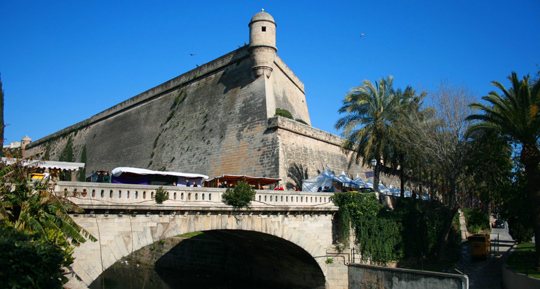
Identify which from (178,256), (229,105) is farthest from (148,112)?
(178,256)

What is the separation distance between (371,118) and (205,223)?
15796 mm

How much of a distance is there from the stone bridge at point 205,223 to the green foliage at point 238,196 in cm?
27

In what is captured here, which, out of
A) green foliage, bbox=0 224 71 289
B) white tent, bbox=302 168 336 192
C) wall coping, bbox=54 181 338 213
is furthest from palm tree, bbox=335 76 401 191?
green foliage, bbox=0 224 71 289

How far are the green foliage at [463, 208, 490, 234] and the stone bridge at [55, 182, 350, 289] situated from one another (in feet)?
76.7

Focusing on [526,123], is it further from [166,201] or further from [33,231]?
[33,231]

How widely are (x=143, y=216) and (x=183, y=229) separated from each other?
1821 millimetres

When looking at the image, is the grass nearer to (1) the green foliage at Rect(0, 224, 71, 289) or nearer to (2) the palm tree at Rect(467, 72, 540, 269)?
(2) the palm tree at Rect(467, 72, 540, 269)

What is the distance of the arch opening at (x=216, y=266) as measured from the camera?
26.0 m

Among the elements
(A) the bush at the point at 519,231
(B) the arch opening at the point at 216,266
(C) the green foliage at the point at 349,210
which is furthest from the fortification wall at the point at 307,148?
(A) the bush at the point at 519,231

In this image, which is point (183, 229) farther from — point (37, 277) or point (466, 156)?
point (466, 156)

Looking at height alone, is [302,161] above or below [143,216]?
above

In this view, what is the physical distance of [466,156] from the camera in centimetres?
2723

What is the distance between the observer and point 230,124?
35.1 meters

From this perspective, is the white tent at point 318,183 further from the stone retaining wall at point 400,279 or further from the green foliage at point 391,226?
the stone retaining wall at point 400,279
